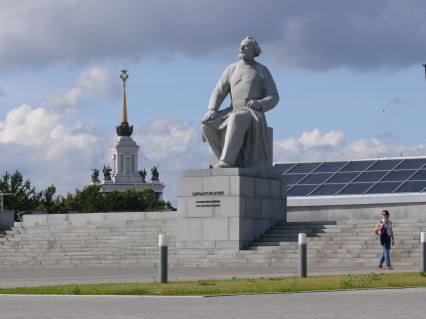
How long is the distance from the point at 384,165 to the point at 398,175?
1908 mm

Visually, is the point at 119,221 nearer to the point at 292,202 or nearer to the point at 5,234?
the point at 5,234

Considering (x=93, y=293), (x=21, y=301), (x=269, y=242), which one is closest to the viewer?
(x=21, y=301)

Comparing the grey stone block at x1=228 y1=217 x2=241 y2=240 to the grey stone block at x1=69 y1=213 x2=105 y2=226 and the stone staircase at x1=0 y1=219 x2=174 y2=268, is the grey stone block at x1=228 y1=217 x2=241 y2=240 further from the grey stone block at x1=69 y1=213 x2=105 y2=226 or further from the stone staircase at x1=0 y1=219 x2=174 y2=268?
the grey stone block at x1=69 y1=213 x2=105 y2=226

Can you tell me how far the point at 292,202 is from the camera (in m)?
51.6

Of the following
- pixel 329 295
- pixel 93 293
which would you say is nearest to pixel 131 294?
pixel 93 293

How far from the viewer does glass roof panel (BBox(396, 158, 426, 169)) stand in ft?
168

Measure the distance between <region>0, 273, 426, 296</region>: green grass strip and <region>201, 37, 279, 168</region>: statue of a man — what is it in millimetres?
15326

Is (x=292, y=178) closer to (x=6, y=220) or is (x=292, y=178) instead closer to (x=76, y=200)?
(x=6, y=220)

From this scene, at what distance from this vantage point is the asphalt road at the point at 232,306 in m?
Result: 15.2

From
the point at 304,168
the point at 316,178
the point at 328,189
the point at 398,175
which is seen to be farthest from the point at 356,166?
the point at 304,168

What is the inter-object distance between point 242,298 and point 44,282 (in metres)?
7.52

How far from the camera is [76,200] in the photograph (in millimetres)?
127188

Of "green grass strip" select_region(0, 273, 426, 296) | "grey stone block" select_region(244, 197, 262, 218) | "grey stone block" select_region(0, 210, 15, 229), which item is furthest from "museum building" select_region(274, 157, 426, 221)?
"green grass strip" select_region(0, 273, 426, 296)

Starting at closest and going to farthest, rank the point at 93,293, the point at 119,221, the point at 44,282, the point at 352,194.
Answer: the point at 93,293, the point at 44,282, the point at 119,221, the point at 352,194
